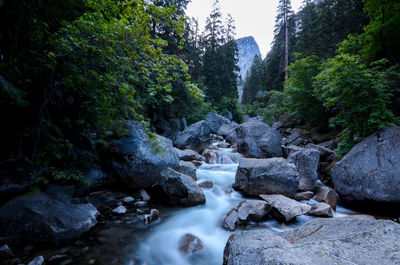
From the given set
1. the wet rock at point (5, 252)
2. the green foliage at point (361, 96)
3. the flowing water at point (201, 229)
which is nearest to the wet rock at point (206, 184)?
the flowing water at point (201, 229)

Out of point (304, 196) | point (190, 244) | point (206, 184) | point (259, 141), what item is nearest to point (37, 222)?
point (190, 244)

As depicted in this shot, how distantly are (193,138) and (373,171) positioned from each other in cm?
1167

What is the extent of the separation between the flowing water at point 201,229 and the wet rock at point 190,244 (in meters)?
0.10

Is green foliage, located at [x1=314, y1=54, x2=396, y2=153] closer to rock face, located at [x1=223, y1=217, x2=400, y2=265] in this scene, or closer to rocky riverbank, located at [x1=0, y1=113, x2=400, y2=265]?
Result: rocky riverbank, located at [x1=0, y1=113, x2=400, y2=265]

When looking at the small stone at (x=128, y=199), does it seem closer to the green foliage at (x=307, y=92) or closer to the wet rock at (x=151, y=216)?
the wet rock at (x=151, y=216)

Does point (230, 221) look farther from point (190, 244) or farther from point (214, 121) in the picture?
point (214, 121)

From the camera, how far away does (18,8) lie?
2.14 m

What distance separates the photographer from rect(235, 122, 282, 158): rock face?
10883mm

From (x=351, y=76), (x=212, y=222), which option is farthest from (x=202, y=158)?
(x=351, y=76)

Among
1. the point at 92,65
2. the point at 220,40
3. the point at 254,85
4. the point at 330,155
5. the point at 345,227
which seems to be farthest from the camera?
the point at 254,85

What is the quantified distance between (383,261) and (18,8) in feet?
15.6

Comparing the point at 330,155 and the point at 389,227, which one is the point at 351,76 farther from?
the point at 389,227

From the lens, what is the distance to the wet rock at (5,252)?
9.74 feet

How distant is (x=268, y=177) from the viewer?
6207mm
